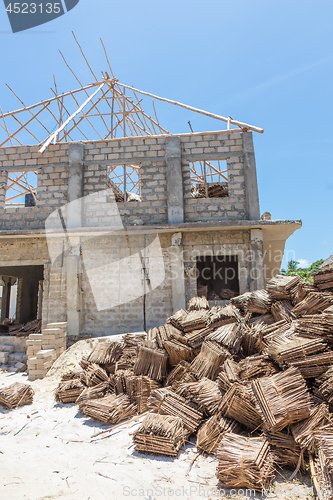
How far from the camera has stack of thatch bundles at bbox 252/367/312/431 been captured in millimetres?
3988

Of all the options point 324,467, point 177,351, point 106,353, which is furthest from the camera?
point 106,353

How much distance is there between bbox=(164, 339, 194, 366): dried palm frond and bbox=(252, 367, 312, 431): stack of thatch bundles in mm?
1768

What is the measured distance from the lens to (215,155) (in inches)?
423

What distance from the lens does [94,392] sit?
614cm

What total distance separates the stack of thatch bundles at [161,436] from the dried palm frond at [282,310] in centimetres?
266

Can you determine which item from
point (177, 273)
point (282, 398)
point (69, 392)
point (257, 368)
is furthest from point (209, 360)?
point (177, 273)

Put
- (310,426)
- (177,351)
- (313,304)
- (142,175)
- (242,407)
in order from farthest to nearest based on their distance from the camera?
(142,175), (177,351), (313,304), (242,407), (310,426)

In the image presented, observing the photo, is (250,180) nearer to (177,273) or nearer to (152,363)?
(177,273)

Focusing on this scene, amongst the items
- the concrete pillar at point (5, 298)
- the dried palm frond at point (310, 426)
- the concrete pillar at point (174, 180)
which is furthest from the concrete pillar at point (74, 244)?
the concrete pillar at point (5, 298)

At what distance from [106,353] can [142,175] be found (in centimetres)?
595

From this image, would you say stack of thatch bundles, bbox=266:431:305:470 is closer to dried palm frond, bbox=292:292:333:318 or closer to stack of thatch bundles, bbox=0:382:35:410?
dried palm frond, bbox=292:292:333:318

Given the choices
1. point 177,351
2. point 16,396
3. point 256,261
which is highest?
point 256,261

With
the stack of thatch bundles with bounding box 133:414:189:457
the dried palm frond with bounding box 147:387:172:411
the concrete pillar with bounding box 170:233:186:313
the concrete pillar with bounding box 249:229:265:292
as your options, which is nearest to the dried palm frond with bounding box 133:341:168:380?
the dried palm frond with bounding box 147:387:172:411

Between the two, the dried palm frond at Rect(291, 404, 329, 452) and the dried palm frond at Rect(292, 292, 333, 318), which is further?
Result: the dried palm frond at Rect(292, 292, 333, 318)
